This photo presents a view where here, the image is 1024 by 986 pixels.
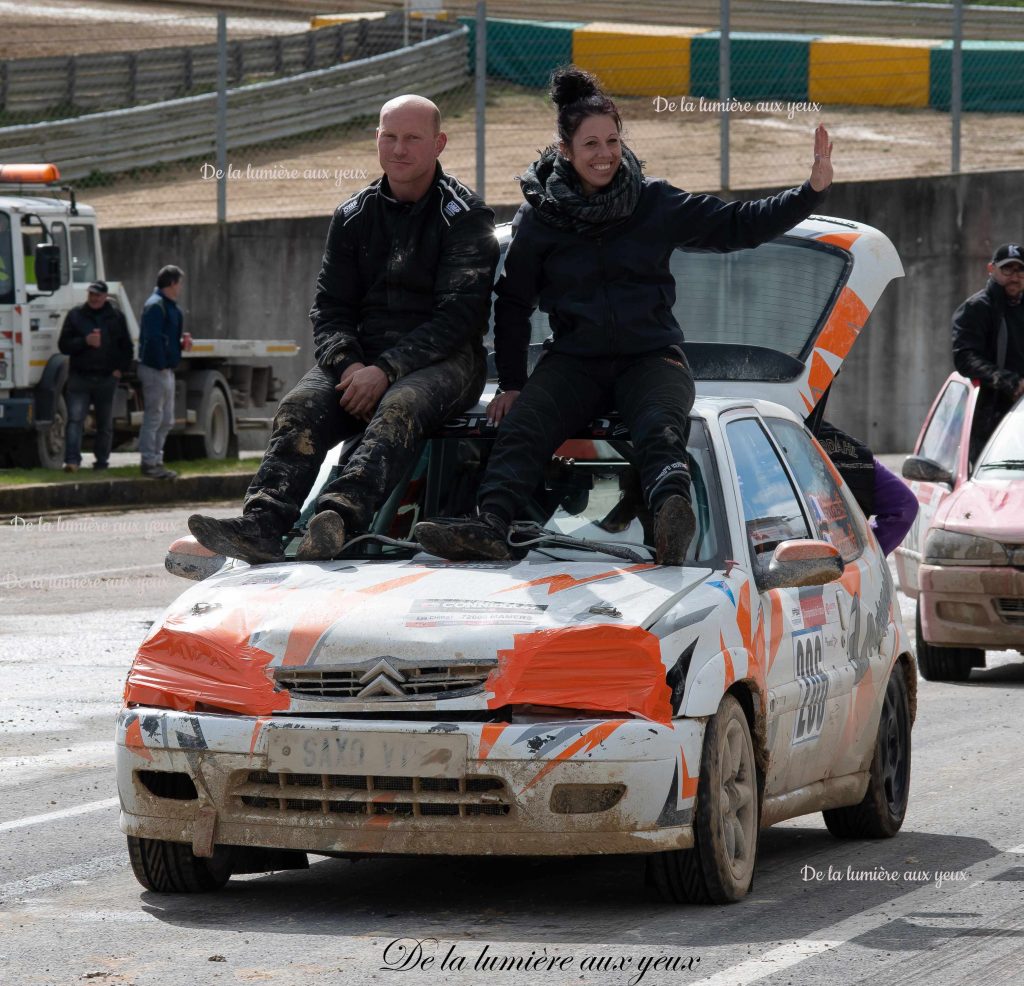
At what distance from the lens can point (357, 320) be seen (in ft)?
24.9

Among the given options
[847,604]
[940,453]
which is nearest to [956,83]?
[940,453]

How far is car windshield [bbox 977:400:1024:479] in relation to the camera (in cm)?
1245

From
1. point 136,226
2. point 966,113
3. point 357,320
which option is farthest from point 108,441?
point 357,320

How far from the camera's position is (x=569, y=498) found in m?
6.97

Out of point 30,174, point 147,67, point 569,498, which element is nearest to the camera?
point 569,498

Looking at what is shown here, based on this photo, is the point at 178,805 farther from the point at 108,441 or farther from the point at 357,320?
the point at 108,441

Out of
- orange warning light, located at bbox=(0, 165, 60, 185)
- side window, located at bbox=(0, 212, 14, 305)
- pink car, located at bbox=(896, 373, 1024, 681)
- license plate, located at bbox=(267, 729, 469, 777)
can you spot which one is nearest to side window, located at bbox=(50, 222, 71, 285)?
orange warning light, located at bbox=(0, 165, 60, 185)

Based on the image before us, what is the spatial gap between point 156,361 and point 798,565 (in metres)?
17.0

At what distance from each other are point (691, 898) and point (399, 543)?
1411 mm

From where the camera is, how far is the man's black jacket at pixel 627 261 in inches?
282

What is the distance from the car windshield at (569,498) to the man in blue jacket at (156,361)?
52.4ft

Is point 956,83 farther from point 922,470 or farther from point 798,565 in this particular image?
point 798,565

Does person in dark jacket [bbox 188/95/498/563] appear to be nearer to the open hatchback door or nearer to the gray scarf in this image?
the gray scarf

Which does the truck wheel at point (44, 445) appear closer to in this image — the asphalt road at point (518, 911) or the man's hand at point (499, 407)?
the asphalt road at point (518, 911)
